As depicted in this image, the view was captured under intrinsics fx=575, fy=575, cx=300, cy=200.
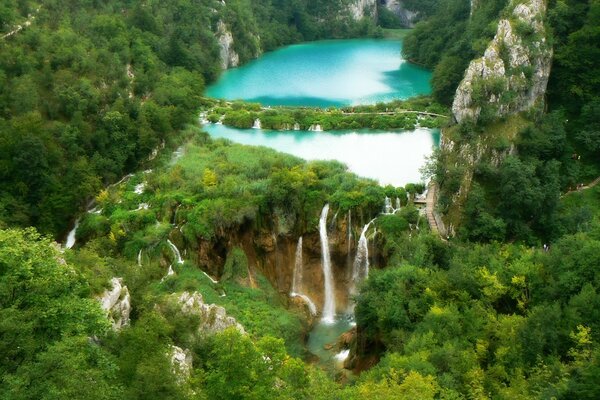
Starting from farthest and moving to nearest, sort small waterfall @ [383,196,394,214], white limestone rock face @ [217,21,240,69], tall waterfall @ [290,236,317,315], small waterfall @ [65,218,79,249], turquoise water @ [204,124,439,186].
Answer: white limestone rock face @ [217,21,240,69] < turquoise water @ [204,124,439,186] < small waterfall @ [65,218,79,249] < small waterfall @ [383,196,394,214] < tall waterfall @ [290,236,317,315]

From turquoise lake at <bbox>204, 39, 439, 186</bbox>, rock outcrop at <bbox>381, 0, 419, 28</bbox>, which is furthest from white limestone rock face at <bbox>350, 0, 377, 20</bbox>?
turquoise lake at <bbox>204, 39, 439, 186</bbox>

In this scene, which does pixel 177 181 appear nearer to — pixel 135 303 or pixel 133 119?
pixel 133 119

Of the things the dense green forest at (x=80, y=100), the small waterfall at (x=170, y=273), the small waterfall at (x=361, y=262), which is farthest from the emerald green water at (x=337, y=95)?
the small waterfall at (x=170, y=273)

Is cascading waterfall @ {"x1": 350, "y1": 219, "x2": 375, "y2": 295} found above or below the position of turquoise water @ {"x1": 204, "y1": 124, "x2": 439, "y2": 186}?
below

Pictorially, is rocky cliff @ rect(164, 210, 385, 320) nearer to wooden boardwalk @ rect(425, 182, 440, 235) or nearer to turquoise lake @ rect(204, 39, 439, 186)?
wooden boardwalk @ rect(425, 182, 440, 235)

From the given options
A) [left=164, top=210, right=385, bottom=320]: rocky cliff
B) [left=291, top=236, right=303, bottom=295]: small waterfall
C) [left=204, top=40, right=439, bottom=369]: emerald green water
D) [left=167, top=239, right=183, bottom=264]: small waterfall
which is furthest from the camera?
[left=204, top=40, right=439, bottom=369]: emerald green water

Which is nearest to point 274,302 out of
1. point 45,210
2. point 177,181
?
point 177,181

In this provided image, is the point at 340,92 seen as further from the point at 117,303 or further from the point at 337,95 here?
the point at 117,303
